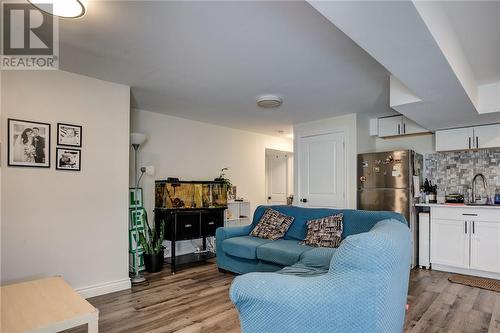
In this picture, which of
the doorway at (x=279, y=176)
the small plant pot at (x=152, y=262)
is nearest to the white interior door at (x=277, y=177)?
the doorway at (x=279, y=176)

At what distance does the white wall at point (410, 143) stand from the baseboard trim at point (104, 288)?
446cm

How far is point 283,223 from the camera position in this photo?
377 centimetres

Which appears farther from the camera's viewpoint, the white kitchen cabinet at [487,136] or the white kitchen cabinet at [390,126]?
the white kitchen cabinet at [390,126]

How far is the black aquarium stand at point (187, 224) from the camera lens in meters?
4.01

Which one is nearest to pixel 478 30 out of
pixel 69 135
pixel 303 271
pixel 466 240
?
pixel 303 271

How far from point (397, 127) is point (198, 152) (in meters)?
3.34

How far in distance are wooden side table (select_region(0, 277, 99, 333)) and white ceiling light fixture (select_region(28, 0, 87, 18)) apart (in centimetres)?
183

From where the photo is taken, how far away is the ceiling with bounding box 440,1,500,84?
1.85 meters

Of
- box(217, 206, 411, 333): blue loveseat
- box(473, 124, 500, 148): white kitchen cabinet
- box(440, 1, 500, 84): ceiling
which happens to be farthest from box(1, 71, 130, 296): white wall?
box(473, 124, 500, 148): white kitchen cabinet

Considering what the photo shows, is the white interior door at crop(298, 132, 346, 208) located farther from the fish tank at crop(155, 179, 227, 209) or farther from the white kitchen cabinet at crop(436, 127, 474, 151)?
the fish tank at crop(155, 179, 227, 209)

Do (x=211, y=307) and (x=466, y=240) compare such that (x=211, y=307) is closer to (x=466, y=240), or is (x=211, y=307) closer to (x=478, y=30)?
(x=478, y=30)

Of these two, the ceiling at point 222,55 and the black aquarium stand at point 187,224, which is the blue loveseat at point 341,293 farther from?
the black aquarium stand at point 187,224

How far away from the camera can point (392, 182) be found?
13.8ft

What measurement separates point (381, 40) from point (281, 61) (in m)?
1.08
